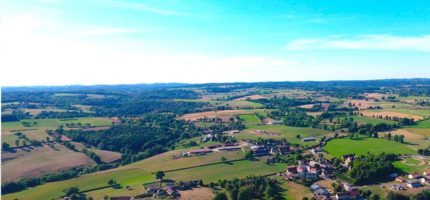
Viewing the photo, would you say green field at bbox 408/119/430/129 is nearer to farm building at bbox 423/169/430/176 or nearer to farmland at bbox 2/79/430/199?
farmland at bbox 2/79/430/199

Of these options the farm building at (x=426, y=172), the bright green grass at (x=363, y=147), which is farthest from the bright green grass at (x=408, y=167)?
the bright green grass at (x=363, y=147)

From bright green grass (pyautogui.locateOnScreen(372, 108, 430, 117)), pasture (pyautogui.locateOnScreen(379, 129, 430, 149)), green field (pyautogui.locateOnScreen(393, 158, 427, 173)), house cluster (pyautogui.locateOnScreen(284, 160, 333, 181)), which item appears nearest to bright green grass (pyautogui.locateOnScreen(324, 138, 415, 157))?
pasture (pyautogui.locateOnScreen(379, 129, 430, 149))

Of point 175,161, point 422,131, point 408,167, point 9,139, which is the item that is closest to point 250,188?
point 175,161

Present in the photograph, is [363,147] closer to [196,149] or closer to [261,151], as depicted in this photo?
[261,151]

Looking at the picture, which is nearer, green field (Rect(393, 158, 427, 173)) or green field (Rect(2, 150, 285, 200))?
green field (Rect(2, 150, 285, 200))

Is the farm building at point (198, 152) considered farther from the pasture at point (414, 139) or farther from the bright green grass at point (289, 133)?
the pasture at point (414, 139)

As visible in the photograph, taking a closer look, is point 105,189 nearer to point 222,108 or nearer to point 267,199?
point 267,199
